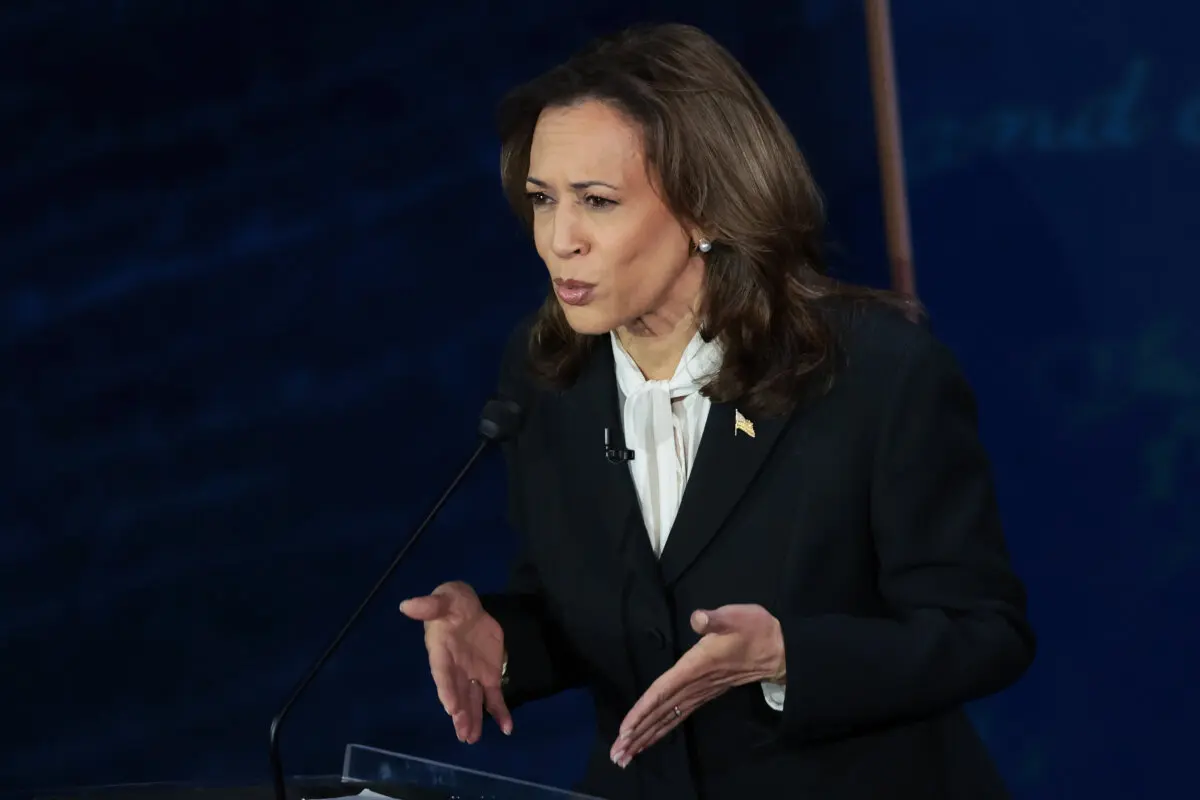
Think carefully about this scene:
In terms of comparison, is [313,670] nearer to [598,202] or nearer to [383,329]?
[598,202]

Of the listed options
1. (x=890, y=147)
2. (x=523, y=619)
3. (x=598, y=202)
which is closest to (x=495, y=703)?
(x=523, y=619)

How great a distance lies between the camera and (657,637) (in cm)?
188

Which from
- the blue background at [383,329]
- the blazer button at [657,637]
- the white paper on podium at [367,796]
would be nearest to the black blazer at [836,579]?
the blazer button at [657,637]

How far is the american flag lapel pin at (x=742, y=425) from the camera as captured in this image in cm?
189

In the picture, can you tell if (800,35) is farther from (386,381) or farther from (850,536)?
(850,536)

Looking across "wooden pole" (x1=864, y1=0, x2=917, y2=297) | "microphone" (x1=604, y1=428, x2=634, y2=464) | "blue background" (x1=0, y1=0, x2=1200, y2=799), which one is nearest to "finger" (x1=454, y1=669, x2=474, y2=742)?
"microphone" (x1=604, y1=428, x2=634, y2=464)

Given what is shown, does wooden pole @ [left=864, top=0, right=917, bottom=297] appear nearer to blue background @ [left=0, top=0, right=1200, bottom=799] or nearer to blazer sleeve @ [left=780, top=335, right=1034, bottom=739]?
blue background @ [left=0, top=0, right=1200, bottom=799]

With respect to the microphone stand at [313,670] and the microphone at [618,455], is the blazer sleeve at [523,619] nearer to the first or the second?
the microphone at [618,455]

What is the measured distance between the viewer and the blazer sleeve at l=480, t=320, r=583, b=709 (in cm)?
196

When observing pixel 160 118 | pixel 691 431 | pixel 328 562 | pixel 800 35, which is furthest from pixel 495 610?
pixel 800 35

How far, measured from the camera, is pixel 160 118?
2877mm

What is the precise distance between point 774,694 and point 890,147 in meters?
1.42

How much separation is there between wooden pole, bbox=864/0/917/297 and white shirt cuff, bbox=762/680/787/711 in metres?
1.24

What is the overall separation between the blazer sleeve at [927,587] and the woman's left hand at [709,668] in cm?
8
